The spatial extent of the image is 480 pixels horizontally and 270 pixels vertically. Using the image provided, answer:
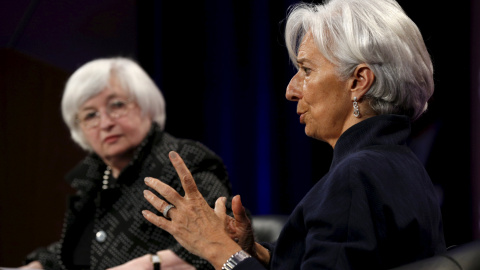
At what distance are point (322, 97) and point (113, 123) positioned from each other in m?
1.26

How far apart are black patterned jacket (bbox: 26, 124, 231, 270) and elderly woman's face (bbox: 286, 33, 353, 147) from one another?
676 mm

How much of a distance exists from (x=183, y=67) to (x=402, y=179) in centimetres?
249

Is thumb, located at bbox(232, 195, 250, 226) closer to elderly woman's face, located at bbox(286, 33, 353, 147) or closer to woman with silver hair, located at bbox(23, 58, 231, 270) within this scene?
elderly woman's face, located at bbox(286, 33, 353, 147)

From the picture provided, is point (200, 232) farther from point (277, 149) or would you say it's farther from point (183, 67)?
point (183, 67)

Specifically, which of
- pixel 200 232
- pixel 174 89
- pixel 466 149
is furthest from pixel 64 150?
pixel 200 232

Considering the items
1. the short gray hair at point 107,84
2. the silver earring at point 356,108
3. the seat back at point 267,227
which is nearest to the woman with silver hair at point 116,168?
the short gray hair at point 107,84

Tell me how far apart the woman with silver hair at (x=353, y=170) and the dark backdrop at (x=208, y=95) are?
1.19 metres

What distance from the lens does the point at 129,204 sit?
2.21 meters

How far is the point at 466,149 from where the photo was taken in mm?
2463

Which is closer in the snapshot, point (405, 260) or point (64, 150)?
point (405, 260)

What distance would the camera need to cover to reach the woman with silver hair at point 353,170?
3.53 feet

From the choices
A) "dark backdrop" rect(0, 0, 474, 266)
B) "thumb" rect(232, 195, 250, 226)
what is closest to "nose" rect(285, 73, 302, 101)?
"thumb" rect(232, 195, 250, 226)

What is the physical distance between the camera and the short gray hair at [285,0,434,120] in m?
1.23

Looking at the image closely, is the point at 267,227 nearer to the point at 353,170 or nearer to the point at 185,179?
the point at 185,179
